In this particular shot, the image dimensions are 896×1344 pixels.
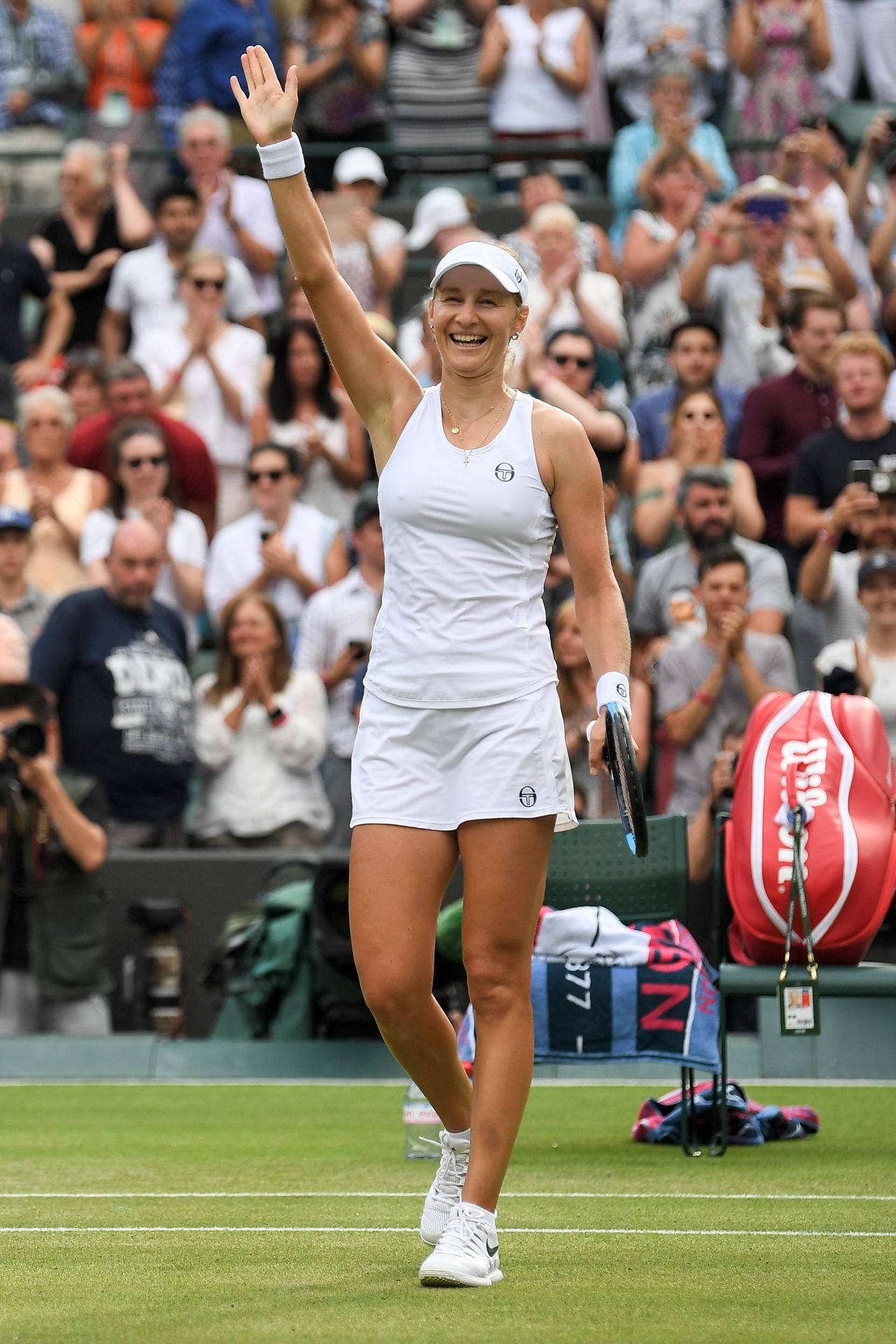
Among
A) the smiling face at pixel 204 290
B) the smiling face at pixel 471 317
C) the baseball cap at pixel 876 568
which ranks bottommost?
the baseball cap at pixel 876 568

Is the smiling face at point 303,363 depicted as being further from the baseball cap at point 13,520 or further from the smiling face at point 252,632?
the smiling face at point 252,632

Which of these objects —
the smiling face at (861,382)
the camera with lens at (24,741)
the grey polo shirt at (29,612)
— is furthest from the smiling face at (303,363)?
the camera with lens at (24,741)

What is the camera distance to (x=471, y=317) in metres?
4.83

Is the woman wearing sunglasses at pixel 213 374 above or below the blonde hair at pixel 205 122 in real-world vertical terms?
below

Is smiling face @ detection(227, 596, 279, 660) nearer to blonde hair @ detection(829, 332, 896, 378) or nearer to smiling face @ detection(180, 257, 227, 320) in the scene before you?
smiling face @ detection(180, 257, 227, 320)

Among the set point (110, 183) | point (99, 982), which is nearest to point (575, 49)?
point (110, 183)

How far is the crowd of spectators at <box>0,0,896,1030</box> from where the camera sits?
10.4 meters

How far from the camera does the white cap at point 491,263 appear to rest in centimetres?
482

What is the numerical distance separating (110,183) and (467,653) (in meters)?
10.1

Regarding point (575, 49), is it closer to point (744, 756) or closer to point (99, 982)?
point (99, 982)

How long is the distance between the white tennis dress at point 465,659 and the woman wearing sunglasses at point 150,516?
6.66 meters

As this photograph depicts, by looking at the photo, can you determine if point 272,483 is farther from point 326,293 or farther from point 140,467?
point 326,293

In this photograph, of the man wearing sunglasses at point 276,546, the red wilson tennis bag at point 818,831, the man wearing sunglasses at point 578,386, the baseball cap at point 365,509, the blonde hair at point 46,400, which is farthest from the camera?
the blonde hair at point 46,400

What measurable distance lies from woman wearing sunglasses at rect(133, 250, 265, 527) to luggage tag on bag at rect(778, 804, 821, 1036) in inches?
244
